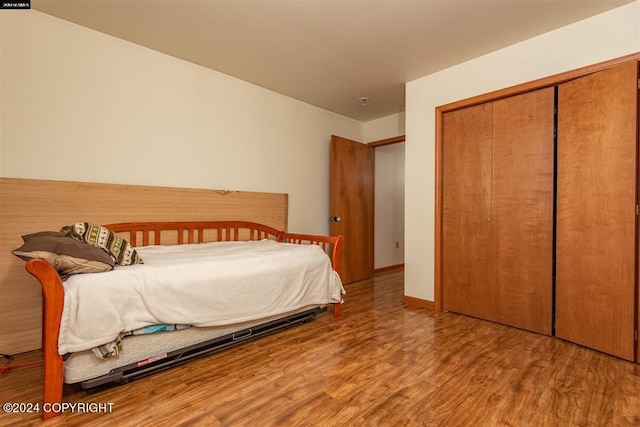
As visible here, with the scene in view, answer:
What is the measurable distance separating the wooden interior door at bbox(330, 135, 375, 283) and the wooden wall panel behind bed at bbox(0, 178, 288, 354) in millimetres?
1763

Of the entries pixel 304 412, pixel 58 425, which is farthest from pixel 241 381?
pixel 58 425

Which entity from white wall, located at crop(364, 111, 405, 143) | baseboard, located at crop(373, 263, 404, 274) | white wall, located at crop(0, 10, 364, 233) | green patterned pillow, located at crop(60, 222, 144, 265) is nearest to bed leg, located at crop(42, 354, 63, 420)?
green patterned pillow, located at crop(60, 222, 144, 265)

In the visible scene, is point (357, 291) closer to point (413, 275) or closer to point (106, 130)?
point (413, 275)

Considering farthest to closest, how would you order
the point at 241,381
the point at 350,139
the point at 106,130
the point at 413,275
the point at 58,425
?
the point at 350,139 → the point at 413,275 → the point at 106,130 → the point at 241,381 → the point at 58,425

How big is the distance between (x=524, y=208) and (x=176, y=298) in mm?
2513

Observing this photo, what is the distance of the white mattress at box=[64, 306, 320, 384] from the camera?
1.39 meters

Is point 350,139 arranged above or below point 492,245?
above

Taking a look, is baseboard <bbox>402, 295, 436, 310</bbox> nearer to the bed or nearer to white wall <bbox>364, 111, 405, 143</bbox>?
the bed

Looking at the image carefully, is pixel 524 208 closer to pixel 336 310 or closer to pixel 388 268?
pixel 336 310

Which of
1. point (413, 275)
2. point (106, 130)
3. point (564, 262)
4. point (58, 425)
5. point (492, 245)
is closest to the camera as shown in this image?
point (58, 425)

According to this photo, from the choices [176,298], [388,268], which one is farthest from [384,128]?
[176,298]

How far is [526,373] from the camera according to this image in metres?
1.72

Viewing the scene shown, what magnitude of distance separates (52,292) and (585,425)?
7.68 feet

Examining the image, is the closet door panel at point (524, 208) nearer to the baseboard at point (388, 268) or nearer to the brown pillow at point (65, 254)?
the baseboard at point (388, 268)
